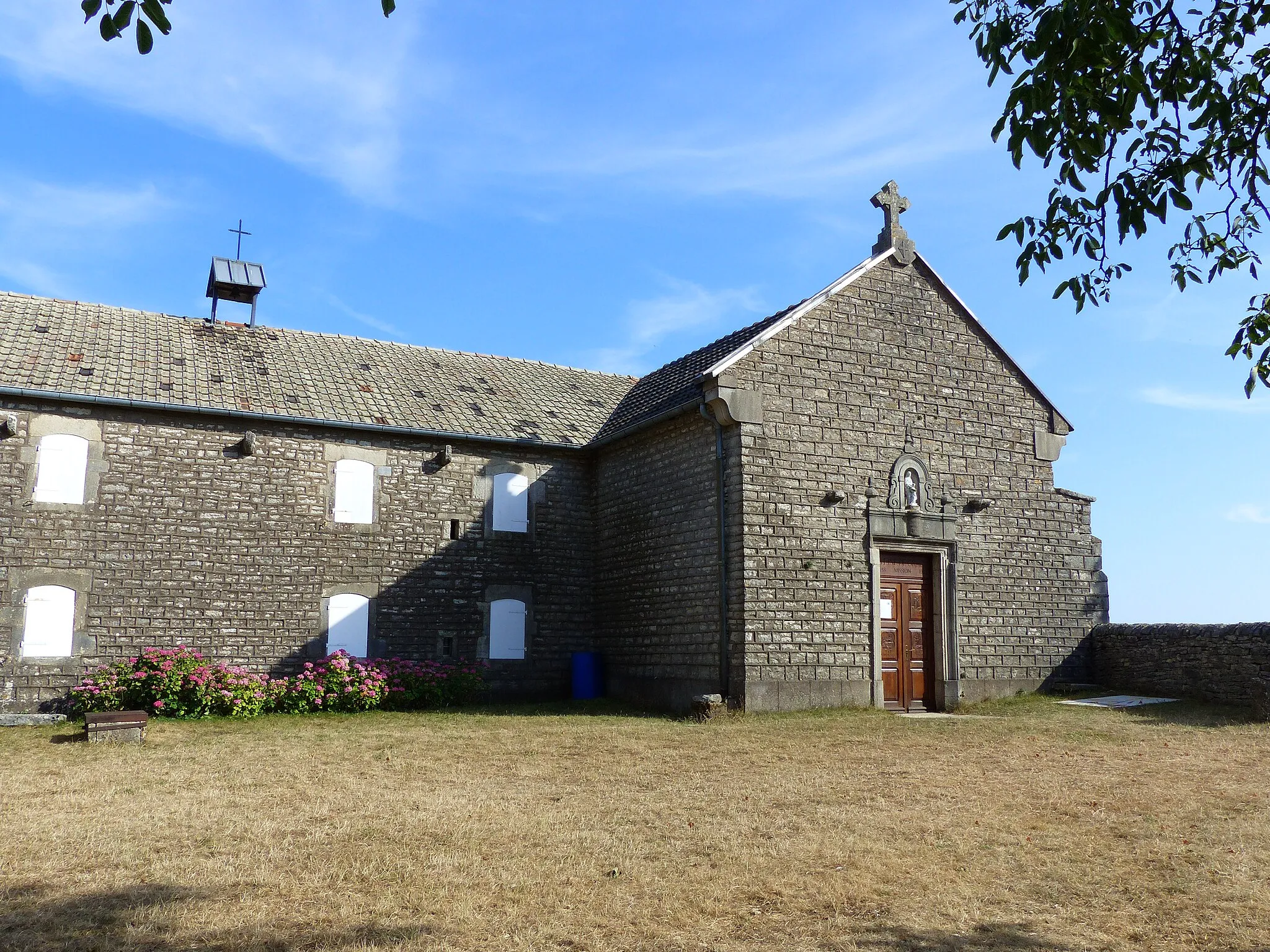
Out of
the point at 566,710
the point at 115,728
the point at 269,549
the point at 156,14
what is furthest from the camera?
the point at 269,549

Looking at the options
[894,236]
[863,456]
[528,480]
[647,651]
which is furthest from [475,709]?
[894,236]

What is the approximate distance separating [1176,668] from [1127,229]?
43.5 feet

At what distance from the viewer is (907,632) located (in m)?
16.4

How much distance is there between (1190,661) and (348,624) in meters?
13.6

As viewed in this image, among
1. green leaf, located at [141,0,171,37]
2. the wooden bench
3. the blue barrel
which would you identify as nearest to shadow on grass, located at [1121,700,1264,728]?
the blue barrel

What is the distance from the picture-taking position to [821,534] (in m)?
15.6

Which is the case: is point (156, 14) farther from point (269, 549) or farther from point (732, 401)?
point (269, 549)

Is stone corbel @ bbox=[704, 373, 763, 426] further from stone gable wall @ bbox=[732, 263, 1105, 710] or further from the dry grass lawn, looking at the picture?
the dry grass lawn

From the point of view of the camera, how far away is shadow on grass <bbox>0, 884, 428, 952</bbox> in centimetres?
489

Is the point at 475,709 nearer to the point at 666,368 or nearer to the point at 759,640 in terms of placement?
the point at 759,640

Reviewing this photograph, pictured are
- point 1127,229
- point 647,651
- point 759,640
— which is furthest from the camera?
point 647,651

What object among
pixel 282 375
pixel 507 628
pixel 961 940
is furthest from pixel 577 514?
pixel 961 940

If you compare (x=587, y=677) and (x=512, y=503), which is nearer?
(x=587, y=677)

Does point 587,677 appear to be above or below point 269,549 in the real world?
below
